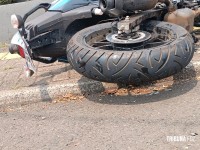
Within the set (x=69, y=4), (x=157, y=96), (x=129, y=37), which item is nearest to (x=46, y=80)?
(x=69, y=4)

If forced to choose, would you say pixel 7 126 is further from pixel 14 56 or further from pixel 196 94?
pixel 14 56

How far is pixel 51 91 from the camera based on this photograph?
4371 mm

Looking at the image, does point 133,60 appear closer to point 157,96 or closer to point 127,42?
point 127,42

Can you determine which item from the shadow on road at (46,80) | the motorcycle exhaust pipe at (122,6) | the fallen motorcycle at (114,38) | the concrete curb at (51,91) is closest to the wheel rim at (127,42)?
the fallen motorcycle at (114,38)

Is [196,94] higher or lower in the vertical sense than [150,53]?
lower

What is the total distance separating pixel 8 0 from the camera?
33.6 feet

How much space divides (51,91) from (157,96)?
125 cm

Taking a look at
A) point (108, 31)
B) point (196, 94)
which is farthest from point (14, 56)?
point (196, 94)

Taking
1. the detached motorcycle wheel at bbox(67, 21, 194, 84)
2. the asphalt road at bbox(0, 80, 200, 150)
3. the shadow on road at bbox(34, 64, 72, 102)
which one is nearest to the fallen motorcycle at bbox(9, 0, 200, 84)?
the detached motorcycle wheel at bbox(67, 21, 194, 84)

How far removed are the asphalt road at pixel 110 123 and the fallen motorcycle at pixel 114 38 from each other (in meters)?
0.33

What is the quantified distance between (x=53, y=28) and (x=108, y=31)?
26.0 inches

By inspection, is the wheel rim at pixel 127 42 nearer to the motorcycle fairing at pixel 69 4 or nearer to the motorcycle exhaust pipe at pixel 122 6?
the motorcycle exhaust pipe at pixel 122 6

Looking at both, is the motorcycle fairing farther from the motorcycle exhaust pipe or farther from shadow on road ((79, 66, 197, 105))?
shadow on road ((79, 66, 197, 105))

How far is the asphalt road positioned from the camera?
3139 millimetres
